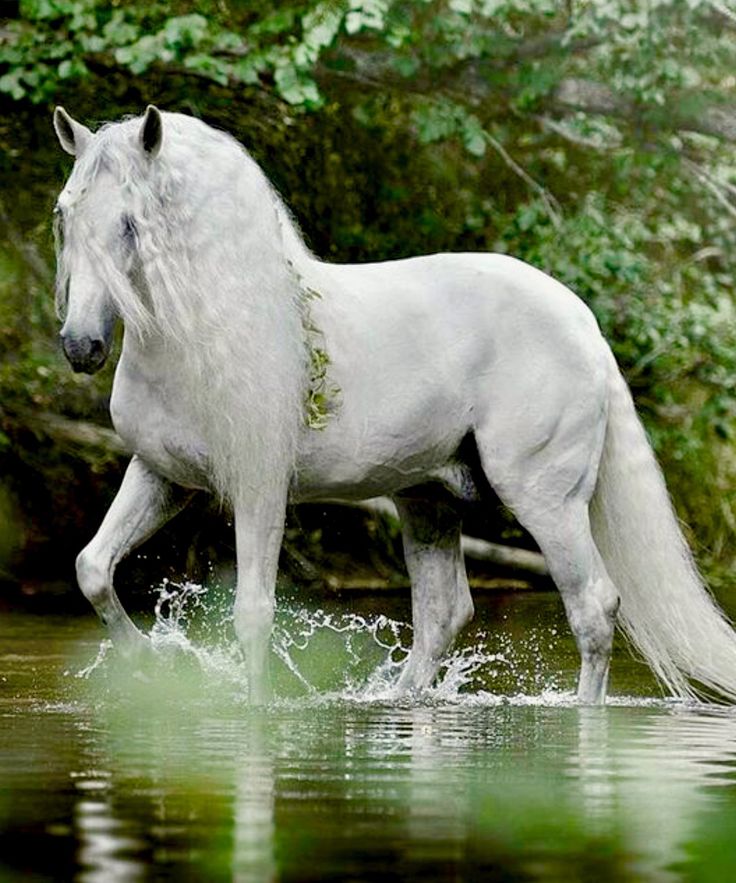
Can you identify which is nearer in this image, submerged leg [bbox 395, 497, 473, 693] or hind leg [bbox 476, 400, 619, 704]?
hind leg [bbox 476, 400, 619, 704]

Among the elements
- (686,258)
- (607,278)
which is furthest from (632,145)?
(686,258)

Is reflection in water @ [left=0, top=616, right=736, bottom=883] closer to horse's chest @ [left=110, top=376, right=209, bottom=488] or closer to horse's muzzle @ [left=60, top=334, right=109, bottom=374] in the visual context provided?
horse's chest @ [left=110, top=376, right=209, bottom=488]

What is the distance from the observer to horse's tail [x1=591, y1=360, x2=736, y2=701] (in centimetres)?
734

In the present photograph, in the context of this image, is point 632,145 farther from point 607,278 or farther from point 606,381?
point 606,381

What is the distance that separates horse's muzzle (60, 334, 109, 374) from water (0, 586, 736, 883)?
99cm

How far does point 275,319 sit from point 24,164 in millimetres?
6245

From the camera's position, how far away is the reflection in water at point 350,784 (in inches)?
150

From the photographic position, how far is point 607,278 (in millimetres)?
12445

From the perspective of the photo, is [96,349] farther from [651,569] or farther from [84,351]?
[651,569]

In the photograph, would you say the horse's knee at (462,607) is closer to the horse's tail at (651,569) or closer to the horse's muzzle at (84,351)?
the horse's tail at (651,569)

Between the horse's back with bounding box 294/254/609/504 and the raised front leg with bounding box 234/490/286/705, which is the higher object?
the horse's back with bounding box 294/254/609/504

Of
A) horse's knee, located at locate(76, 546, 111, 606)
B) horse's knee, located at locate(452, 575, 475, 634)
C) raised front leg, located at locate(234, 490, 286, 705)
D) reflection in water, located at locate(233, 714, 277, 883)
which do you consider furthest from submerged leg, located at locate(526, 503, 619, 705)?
reflection in water, located at locate(233, 714, 277, 883)

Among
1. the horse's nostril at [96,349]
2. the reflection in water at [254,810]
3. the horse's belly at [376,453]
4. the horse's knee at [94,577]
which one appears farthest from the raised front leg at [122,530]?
the reflection in water at [254,810]

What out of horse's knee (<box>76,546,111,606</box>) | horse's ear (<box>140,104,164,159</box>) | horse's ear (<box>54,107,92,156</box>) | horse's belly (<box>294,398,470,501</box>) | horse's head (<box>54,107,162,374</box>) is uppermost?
horse's ear (<box>54,107,92,156</box>)
